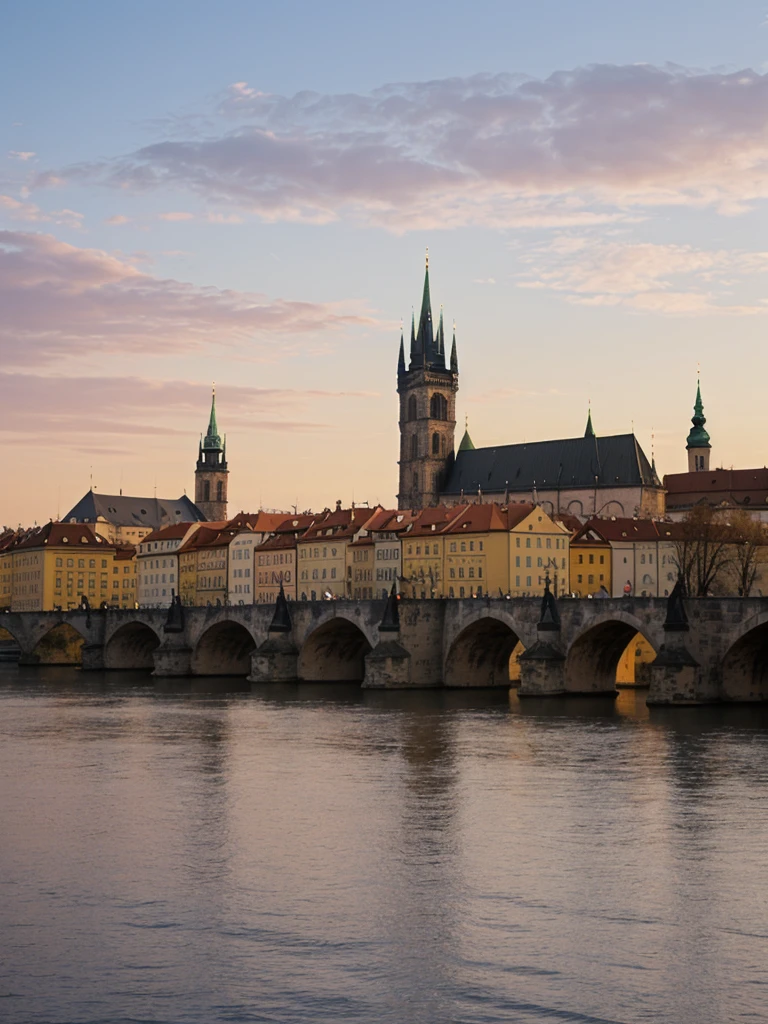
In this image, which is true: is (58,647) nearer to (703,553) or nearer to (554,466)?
(703,553)

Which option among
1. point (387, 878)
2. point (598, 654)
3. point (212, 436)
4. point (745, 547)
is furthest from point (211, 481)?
point (387, 878)

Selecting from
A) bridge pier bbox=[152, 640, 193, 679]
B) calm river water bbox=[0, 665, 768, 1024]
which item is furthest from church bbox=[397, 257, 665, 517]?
calm river water bbox=[0, 665, 768, 1024]

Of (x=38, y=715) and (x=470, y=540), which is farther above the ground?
(x=470, y=540)

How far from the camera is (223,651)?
78.8 metres

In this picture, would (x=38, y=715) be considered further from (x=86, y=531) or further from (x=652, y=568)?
(x=86, y=531)

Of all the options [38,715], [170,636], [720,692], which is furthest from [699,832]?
[170,636]

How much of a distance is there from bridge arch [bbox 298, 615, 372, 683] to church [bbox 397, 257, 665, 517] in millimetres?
52446

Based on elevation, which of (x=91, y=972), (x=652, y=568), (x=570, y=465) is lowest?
(x=91, y=972)

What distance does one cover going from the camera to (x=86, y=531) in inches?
4906

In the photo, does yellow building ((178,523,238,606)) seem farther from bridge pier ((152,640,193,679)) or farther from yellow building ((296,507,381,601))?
bridge pier ((152,640,193,679))

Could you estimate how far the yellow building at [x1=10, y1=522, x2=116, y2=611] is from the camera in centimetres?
11975

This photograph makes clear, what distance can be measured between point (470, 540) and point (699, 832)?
60723 millimetres

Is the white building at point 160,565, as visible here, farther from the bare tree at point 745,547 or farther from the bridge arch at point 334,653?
the bare tree at point 745,547

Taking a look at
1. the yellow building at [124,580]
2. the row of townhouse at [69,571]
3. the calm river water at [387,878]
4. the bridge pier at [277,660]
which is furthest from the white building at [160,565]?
the calm river water at [387,878]
